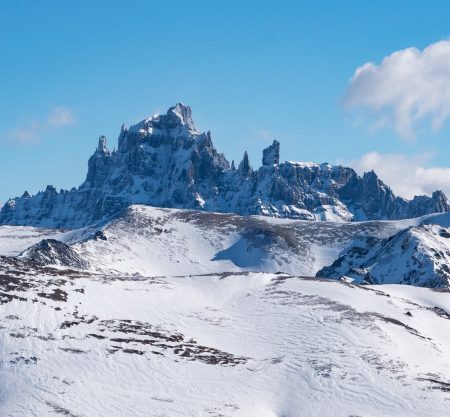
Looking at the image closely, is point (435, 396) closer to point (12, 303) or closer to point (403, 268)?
point (12, 303)

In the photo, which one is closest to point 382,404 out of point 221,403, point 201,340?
point 221,403

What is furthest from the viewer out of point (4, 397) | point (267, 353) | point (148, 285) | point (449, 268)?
point (449, 268)

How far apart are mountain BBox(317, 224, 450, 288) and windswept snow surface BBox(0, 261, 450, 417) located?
6288 centimetres

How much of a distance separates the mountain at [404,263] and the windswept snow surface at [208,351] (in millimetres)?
62882

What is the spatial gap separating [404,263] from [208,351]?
10550cm

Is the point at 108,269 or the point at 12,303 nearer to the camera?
the point at 12,303

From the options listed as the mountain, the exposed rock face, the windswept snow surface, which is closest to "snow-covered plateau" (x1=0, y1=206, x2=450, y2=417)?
the windswept snow surface

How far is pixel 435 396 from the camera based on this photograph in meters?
66.1

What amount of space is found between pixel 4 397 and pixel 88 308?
23098 millimetres

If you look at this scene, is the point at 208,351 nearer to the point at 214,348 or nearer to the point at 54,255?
the point at 214,348

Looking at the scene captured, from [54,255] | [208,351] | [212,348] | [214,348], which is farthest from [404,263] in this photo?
[208,351]

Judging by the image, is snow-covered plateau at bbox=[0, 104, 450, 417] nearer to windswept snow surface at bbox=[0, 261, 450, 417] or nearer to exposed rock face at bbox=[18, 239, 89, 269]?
windswept snow surface at bbox=[0, 261, 450, 417]

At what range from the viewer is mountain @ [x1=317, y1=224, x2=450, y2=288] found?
16375 centimetres

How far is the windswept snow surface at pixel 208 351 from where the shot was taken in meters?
62.2
